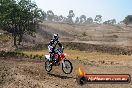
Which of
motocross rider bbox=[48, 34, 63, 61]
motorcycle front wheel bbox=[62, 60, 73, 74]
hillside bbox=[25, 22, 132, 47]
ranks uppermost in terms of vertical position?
motocross rider bbox=[48, 34, 63, 61]

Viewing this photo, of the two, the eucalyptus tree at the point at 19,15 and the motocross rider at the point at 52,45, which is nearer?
the motocross rider at the point at 52,45

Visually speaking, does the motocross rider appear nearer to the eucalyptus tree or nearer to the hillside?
the eucalyptus tree

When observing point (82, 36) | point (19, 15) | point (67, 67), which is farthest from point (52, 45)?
point (82, 36)

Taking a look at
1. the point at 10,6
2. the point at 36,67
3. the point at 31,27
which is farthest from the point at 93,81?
the point at 31,27

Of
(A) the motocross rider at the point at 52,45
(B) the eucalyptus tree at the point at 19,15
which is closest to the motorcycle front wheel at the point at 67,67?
(A) the motocross rider at the point at 52,45

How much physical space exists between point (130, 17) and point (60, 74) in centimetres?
14480

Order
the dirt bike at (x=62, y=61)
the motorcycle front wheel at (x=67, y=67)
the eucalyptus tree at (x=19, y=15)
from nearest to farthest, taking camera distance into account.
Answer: the dirt bike at (x=62, y=61) < the motorcycle front wheel at (x=67, y=67) < the eucalyptus tree at (x=19, y=15)

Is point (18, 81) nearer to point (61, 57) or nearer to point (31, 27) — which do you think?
point (61, 57)

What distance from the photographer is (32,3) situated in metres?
49.1

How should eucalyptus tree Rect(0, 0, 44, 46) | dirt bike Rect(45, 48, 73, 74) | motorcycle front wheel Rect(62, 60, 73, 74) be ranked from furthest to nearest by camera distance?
eucalyptus tree Rect(0, 0, 44, 46), motorcycle front wheel Rect(62, 60, 73, 74), dirt bike Rect(45, 48, 73, 74)

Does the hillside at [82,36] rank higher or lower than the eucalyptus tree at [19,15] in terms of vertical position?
lower

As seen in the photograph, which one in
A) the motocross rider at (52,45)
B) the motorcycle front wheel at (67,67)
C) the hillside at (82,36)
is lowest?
the hillside at (82,36)

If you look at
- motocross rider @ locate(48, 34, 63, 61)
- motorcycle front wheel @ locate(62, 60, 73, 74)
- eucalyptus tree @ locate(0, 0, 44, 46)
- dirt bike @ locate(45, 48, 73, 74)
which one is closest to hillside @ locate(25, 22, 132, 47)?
eucalyptus tree @ locate(0, 0, 44, 46)

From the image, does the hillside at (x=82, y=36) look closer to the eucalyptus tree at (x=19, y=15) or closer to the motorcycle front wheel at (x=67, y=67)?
the eucalyptus tree at (x=19, y=15)
